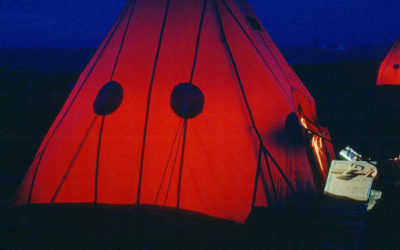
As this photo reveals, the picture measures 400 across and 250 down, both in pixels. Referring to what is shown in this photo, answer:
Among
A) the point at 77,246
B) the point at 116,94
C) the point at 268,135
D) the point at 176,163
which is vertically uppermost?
the point at 116,94

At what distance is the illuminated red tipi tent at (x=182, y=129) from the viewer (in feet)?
9.72

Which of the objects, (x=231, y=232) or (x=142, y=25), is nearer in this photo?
(x=231, y=232)

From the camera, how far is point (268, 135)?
9.79ft

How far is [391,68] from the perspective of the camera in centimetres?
1260

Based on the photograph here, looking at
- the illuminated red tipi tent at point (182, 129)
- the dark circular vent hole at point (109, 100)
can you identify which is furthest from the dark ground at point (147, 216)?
the dark circular vent hole at point (109, 100)

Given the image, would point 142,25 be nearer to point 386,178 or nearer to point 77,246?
point 77,246

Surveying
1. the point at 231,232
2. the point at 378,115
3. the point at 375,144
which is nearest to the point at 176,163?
the point at 231,232

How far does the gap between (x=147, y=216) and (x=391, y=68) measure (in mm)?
14296

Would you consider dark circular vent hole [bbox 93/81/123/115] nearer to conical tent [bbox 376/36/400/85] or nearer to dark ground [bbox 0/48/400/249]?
dark ground [bbox 0/48/400/249]

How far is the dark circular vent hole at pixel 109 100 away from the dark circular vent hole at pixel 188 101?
716 millimetres

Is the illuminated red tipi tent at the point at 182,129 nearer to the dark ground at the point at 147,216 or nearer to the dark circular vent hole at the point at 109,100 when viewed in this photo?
the dark circular vent hole at the point at 109,100

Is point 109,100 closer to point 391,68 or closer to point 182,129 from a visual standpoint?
point 182,129

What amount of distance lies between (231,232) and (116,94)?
2.09 meters

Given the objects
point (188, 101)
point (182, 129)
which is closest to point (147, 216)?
point (182, 129)
